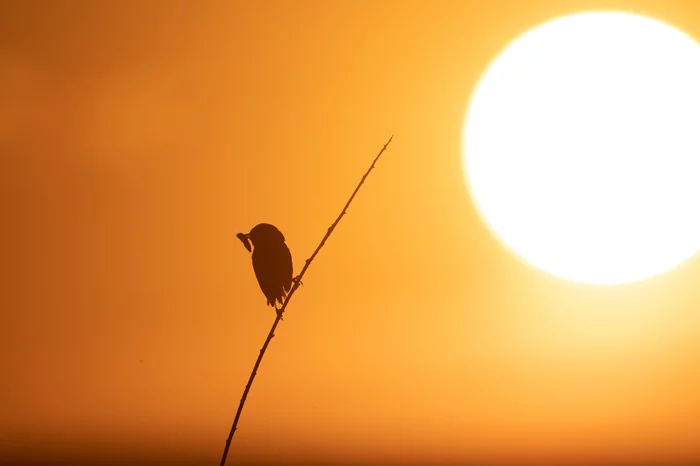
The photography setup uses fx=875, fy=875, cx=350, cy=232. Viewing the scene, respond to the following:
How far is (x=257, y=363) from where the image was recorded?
15.9 ft

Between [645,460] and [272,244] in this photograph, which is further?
[645,460]

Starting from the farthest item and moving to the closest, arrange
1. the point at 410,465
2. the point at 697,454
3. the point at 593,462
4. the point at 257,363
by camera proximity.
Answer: the point at 593,462 → the point at 410,465 → the point at 697,454 → the point at 257,363

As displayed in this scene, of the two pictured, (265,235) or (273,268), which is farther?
(273,268)

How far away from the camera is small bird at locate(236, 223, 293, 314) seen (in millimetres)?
9875

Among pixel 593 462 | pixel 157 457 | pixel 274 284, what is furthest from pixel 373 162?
pixel 157 457

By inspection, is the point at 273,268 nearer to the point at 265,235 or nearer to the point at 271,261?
the point at 271,261

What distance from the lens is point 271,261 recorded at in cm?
1024

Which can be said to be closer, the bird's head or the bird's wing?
the bird's head

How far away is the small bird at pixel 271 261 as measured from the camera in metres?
9.88

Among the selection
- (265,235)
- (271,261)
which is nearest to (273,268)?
(271,261)

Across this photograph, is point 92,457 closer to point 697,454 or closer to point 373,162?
point 697,454

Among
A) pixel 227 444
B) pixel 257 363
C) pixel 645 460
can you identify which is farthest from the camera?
pixel 645 460

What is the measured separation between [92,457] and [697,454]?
57.7m

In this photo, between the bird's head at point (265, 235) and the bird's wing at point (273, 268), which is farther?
the bird's wing at point (273, 268)
